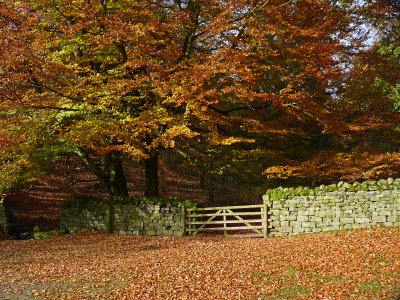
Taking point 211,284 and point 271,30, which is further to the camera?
point 271,30

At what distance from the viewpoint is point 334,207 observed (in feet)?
41.4

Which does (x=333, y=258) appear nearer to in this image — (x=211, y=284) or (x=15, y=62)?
(x=211, y=284)

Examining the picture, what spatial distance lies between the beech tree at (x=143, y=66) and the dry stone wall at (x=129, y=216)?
2473 mm

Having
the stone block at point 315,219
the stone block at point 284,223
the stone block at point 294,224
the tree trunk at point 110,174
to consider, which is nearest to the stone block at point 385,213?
the stone block at point 315,219

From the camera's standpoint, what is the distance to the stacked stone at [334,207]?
469 inches

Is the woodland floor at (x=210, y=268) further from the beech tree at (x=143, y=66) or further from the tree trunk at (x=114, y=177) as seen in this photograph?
the tree trunk at (x=114, y=177)

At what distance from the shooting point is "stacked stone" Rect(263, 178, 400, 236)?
11906mm

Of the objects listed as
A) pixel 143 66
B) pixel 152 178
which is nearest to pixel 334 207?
pixel 152 178

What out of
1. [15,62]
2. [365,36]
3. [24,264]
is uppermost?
[365,36]

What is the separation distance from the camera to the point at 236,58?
12352 millimetres

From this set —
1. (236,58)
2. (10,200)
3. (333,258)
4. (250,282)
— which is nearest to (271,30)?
(236,58)

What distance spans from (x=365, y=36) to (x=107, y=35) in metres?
13.5

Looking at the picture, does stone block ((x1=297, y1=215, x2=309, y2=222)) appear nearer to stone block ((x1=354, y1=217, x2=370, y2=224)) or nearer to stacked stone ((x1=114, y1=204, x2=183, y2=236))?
stone block ((x1=354, y1=217, x2=370, y2=224))

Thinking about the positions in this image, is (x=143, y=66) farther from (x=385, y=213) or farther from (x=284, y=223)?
(x=385, y=213)
